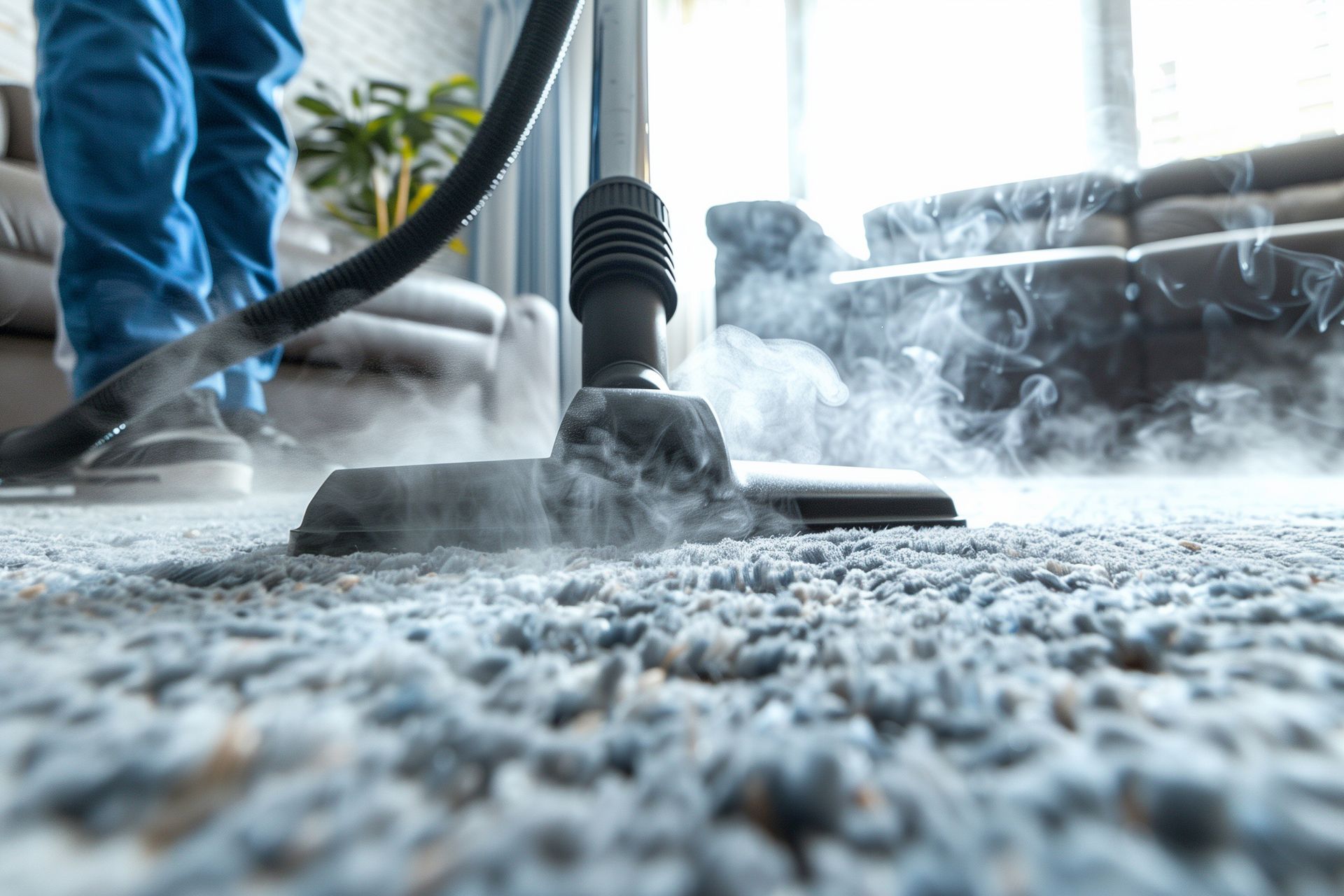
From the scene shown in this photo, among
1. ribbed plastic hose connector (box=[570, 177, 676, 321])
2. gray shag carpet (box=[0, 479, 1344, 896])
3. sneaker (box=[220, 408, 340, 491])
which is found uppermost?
ribbed plastic hose connector (box=[570, 177, 676, 321])

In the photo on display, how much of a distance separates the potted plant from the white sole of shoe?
175 cm

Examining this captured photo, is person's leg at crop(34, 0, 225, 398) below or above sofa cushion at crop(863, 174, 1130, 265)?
below

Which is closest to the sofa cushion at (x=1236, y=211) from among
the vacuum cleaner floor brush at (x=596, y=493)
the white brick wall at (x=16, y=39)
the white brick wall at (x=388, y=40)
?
the vacuum cleaner floor brush at (x=596, y=493)

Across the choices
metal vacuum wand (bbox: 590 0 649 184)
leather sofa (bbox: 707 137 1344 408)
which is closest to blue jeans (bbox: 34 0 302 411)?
metal vacuum wand (bbox: 590 0 649 184)

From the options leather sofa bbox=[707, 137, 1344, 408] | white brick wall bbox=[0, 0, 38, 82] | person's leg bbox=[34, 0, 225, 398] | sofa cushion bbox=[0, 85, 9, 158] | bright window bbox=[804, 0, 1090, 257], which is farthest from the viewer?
bright window bbox=[804, 0, 1090, 257]

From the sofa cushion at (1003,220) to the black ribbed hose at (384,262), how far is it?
1904 mm

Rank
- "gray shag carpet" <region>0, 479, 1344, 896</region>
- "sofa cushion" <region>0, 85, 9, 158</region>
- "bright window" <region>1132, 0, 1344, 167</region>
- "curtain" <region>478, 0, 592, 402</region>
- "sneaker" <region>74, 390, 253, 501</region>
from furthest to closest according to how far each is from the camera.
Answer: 1. "curtain" <region>478, 0, 592, 402</region>
2. "bright window" <region>1132, 0, 1344, 167</region>
3. "sofa cushion" <region>0, 85, 9, 158</region>
4. "sneaker" <region>74, 390, 253, 501</region>
5. "gray shag carpet" <region>0, 479, 1344, 896</region>

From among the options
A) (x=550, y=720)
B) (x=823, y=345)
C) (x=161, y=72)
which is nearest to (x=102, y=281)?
(x=161, y=72)

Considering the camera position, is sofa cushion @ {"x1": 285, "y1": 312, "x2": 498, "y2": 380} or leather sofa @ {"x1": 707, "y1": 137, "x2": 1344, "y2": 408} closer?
sofa cushion @ {"x1": 285, "y1": 312, "x2": 498, "y2": 380}

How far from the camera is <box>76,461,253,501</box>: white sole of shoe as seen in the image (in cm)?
94

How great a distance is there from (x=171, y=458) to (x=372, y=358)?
75 centimetres

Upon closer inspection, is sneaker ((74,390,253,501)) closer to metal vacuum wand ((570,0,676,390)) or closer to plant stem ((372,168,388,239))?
metal vacuum wand ((570,0,676,390))

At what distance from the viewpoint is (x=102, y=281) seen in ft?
2.83

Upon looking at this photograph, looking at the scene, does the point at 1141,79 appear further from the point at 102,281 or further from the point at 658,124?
the point at 102,281
